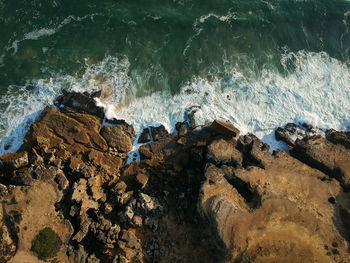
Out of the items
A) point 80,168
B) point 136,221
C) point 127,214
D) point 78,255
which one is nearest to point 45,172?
point 80,168

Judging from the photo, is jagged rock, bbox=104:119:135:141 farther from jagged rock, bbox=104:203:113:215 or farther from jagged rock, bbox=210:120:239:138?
jagged rock, bbox=210:120:239:138

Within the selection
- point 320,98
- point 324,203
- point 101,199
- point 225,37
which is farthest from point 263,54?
point 101,199

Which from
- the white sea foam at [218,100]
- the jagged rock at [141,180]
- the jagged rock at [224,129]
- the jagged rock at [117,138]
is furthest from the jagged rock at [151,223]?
the jagged rock at [224,129]

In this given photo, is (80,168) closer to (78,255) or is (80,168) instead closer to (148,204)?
(148,204)

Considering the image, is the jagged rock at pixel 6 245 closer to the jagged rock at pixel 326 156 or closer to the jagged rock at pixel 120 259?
the jagged rock at pixel 120 259

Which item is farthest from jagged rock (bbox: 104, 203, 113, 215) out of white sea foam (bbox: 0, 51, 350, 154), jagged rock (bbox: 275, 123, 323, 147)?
jagged rock (bbox: 275, 123, 323, 147)

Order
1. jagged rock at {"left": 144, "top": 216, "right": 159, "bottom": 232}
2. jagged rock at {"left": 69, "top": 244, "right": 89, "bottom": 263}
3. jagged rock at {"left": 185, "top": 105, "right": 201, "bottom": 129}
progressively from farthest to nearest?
jagged rock at {"left": 185, "top": 105, "right": 201, "bottom": 129} < jagged rock at {"left": 144, "top": 216, "right": 159, "bottom": 232} < jagged rock at {"left": 69, "top": 244, "right": 89, "bottom": 263}

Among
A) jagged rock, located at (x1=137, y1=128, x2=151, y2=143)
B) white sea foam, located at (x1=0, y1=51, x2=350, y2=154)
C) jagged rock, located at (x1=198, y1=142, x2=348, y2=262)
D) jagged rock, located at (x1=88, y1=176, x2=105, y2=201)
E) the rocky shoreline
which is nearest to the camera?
jagged rock, located at (x1=198, y1=142, x2=348, y2=262)

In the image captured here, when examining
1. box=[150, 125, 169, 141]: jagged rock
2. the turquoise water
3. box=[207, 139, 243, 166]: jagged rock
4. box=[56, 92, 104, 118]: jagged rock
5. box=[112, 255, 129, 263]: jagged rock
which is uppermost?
the turquoise water
